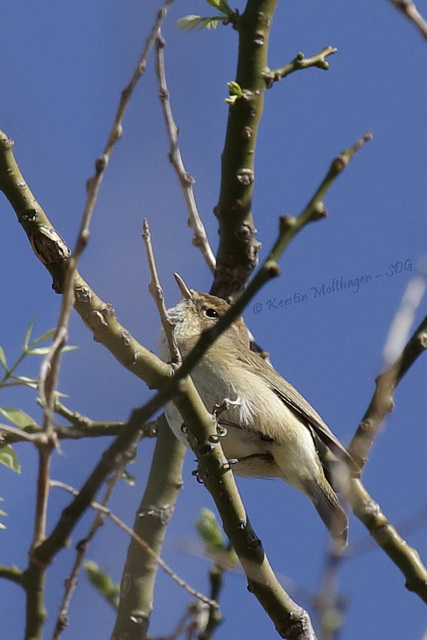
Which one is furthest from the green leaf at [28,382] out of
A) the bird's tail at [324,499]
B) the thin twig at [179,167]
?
the bird's tail at [324,499]

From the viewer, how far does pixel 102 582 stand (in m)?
3.80

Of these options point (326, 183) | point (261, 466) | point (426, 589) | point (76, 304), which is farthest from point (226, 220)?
point (326, 183)

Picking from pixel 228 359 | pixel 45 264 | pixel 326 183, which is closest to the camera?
pixel 326 183

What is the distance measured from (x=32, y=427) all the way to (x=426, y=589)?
1493mm

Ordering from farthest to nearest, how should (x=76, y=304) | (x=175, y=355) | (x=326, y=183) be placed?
(x=76, y=304) < (x=175, y=355) < (x=326, y=183)

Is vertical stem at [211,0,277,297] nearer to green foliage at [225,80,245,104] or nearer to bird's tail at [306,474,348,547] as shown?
green foliage at [225,80,245,104]

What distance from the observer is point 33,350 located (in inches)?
111

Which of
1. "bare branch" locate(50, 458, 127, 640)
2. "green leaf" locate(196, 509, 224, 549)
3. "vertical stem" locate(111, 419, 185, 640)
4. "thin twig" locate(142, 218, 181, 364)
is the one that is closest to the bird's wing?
"vertical stem" locate(111, 419, 185, 640)

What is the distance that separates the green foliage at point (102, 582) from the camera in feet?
12.4

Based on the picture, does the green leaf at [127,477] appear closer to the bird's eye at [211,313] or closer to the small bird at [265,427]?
the small bird at [265,427]

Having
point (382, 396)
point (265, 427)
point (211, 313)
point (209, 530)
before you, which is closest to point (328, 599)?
point (382, 396)

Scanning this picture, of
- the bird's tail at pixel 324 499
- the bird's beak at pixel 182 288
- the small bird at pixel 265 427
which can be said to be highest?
the bird's beak at pixel 182 288

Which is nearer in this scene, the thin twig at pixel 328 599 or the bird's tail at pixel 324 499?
the thin twig at pixel 328 599

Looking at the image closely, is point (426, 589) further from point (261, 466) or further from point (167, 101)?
point (167, 101)
